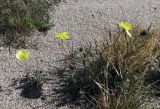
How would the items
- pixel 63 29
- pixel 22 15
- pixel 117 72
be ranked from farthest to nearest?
pixel 63 29
pixel 22 15
pixel 117 72

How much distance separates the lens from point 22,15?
508 centimetres

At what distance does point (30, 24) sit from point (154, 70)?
164 centimetres

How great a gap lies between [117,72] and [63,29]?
61.8 inches

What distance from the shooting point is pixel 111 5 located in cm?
615

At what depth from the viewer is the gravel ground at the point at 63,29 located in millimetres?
3980

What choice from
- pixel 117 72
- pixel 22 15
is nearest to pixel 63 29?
pixel 22 15

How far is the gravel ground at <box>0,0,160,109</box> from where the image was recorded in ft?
13.1

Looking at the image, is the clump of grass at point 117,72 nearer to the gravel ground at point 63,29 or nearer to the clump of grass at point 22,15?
the gravel ground at point 63,29

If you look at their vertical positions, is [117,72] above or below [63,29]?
above

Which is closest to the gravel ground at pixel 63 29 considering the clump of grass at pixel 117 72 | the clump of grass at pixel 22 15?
the clump of grass at pixel 22 15

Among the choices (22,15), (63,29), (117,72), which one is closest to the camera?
(117,72)

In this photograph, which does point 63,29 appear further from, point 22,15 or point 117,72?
point 117,72

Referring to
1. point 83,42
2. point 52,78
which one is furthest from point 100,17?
point 52,78

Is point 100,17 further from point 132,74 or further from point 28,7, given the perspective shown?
point 132,74
